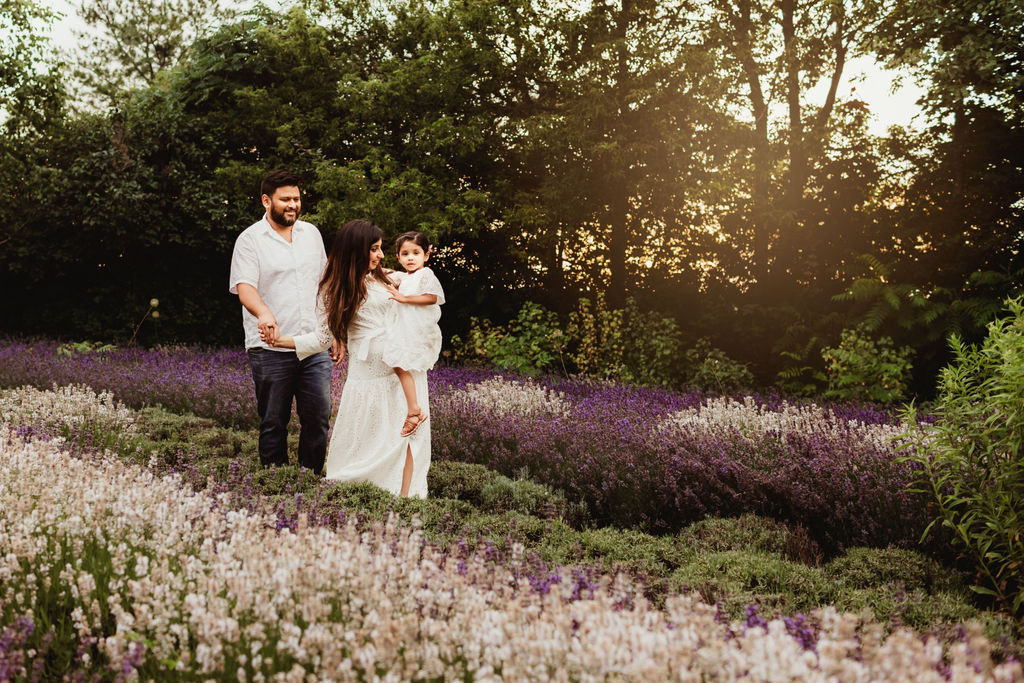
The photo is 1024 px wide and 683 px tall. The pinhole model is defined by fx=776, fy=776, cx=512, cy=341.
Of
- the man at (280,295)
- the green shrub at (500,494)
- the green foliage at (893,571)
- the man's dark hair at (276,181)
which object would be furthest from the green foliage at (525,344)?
the green foliage at (893,571)

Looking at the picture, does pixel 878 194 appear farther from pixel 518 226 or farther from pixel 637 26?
pixel 518 226

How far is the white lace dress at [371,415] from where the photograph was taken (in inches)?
195

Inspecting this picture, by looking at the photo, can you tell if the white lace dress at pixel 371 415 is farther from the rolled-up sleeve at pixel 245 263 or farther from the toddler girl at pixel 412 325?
the rolled-up sleeve at pixel 245 263

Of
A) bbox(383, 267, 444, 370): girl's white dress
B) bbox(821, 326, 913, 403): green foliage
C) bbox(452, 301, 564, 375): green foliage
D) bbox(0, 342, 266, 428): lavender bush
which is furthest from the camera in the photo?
bbox(452, 301, 564, 375): green foliage

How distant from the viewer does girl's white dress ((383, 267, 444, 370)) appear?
489cm

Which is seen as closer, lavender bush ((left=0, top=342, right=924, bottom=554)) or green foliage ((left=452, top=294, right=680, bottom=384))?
lavender bush ((left=0, top=342, right=924, bottom=554))

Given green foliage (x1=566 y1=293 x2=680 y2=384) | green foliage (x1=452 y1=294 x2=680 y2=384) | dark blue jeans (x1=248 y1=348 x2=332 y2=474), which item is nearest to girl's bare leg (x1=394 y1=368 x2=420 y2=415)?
dark blue jeans (x1=248 y1=348 x2=332 y2=474)

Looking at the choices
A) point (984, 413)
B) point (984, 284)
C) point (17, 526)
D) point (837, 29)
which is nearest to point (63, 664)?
point (17, 526)

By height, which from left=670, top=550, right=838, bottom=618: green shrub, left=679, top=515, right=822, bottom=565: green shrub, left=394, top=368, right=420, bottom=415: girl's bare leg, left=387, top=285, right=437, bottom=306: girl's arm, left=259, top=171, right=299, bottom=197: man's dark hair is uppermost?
left=259, top=171, right=299, bottom=197: man's dark hair

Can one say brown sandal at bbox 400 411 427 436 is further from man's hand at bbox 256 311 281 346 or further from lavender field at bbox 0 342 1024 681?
man's hand at bbox 256 311 281 346

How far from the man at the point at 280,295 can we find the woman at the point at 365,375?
0.48 ft

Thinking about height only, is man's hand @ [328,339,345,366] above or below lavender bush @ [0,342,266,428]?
above

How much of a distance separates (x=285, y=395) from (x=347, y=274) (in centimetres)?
93

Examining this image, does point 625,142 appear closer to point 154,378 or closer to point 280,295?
point 154,378
